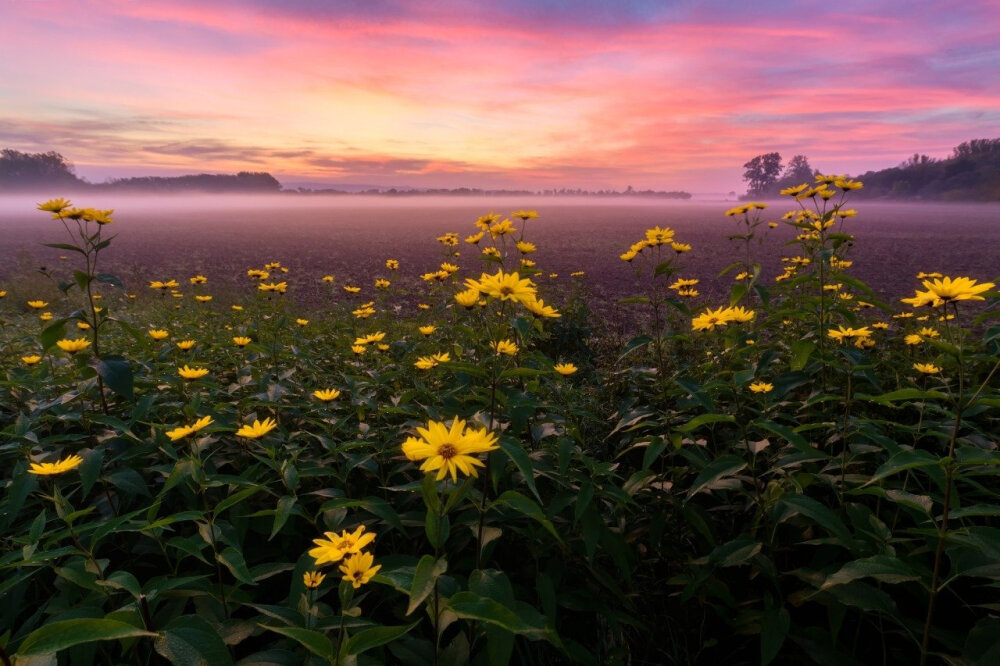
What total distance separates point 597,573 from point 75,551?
148cm

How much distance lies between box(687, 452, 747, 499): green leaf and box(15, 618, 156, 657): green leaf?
4.47 ft

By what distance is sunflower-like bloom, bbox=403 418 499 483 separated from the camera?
1063 millimetres

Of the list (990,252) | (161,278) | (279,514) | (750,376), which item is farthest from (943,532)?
(990,252)

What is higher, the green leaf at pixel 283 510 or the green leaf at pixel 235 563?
the green leaf at pixel 283 510

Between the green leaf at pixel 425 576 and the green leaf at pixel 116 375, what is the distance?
1.59m

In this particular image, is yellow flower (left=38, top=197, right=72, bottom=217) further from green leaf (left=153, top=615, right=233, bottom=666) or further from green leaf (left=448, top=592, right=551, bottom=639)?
green leaf (left=448, top=592, right=551, bottom=639)

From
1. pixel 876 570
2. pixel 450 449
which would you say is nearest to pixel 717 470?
pixel 876 570

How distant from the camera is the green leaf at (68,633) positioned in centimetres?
65

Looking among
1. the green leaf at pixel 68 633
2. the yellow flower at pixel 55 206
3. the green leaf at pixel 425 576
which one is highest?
the yellow flower at pixel 55 206

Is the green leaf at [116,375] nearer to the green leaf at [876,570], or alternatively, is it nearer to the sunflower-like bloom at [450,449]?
the sunflower-like bloom at [450,449]

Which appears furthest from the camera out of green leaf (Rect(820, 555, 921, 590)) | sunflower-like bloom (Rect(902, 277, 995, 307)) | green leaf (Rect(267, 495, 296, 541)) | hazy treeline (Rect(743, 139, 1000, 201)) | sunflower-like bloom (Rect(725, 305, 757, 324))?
hazy treeline (Rect(743, 139, 1000, 201))

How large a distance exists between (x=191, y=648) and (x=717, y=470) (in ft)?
4.63

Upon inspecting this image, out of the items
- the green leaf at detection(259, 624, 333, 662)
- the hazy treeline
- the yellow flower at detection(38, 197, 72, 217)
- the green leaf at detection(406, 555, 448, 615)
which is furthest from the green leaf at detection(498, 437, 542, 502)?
the hazy treeline

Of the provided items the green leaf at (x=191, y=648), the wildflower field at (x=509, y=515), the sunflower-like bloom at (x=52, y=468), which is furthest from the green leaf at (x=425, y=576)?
the sunflower-like bloom at (x=52, y=468)
